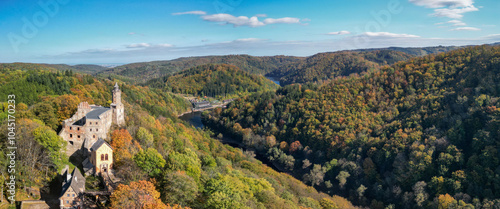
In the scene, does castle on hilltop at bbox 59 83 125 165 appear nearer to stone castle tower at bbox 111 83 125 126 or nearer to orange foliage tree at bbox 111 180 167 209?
stone castle tower at bbox 111 83 125 126

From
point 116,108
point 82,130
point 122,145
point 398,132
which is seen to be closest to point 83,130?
point 82,130

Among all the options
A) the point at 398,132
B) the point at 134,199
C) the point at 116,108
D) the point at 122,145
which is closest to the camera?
the point at 134,199

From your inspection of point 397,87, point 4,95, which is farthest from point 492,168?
point 4,95

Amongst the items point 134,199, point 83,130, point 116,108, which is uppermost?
point 116,108

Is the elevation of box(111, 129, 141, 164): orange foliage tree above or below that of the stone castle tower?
below

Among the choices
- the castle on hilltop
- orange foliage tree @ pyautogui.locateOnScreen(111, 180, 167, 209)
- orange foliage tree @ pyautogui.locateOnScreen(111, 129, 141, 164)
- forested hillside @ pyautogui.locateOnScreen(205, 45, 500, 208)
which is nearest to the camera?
orange foliage tree @ pyautogui.locateOnScreen(111, 180, 167, 209)

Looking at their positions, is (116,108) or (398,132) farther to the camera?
(398,132)

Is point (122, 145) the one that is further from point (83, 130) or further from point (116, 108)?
point (116, 108)

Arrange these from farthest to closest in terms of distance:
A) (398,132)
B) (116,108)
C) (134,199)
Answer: (398,132) < (116,108) < (134,199)

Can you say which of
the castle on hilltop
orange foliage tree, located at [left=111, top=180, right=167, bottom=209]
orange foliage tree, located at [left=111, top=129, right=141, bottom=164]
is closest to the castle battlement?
the castle on hilltop
